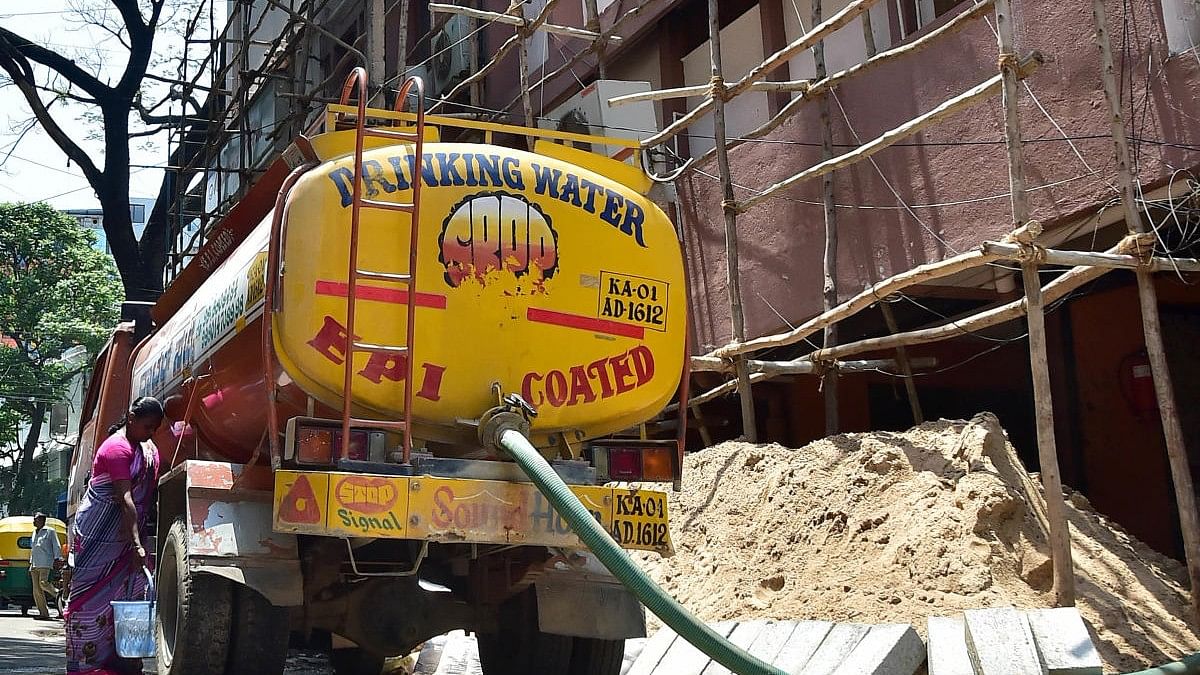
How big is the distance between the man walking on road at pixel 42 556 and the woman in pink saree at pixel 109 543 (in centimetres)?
1093

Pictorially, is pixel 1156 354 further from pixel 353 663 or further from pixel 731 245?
pixel 353 663

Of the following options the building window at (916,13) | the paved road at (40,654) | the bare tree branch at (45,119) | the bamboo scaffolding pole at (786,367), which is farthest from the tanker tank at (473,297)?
the bare tree branch at (45,119)

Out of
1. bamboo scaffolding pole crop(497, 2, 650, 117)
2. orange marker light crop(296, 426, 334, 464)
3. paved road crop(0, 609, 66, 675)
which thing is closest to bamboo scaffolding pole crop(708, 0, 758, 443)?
bamboo scaffolding pole crop(497, 2, 650, 117)

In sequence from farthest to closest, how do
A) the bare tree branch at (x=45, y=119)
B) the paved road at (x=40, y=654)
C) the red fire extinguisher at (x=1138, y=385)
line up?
the bare tree branch at (x=45, y=119) → the red fire extinguisher at (x=1138, y=385) → the paved road at (x=40, y=654)

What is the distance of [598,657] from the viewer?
598cm

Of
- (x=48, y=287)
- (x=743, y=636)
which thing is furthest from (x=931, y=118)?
(x=48, y=287)

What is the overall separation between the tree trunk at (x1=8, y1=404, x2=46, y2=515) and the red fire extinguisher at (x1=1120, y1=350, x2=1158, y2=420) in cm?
2857

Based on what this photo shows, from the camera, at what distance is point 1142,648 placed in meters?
5.85

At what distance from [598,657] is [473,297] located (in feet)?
6.69

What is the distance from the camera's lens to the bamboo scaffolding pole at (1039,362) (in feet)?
19.9

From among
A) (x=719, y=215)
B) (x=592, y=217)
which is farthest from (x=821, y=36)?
(x=592, y=217)

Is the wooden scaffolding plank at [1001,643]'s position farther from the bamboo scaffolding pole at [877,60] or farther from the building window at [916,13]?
the building window at [916,13]

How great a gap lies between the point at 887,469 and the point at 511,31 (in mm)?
8689

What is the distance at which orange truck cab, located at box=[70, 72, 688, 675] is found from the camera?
4.80 m
